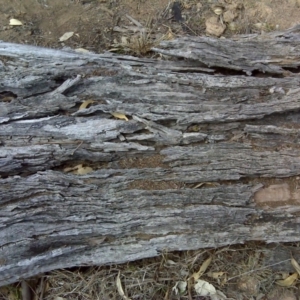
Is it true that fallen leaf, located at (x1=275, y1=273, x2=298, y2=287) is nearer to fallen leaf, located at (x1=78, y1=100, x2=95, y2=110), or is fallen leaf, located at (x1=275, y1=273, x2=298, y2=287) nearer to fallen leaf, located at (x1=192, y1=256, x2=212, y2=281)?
fallen leaf, located at (x1=192, y1=256, x2=212, y2=281)

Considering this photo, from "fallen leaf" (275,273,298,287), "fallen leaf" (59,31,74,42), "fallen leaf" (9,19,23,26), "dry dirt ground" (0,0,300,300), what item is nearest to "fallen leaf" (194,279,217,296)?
"fallen leaf" (275,273,298,287)

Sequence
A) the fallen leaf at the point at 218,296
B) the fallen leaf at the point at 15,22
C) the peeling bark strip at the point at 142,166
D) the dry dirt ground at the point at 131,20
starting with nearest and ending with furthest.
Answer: the peeling bark strip at the point at 142,166
the fallen leaf at the point at 218,296
the dry dirt ground at the point at 131,20
the fallen leaf at the point at 15,22

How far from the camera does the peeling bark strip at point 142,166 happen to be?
2.51 metres

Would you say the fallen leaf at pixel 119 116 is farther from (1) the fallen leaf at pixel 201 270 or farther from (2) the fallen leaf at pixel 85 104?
(1) the fallen leaf at pixel 201 270

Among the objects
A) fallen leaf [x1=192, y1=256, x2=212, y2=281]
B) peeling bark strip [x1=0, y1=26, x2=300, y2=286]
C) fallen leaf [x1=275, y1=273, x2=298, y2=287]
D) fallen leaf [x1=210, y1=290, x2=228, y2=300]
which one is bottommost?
fallen leaf [x1=210, y1=290, x2=228, y2=300]

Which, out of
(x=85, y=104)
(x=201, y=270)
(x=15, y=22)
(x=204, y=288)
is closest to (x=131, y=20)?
(x=15, y=22)

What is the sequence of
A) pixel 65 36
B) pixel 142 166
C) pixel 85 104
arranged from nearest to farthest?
pixel 142 166 < pixel 85 104 < pixel 65 36

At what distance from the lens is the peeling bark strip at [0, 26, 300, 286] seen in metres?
2.51

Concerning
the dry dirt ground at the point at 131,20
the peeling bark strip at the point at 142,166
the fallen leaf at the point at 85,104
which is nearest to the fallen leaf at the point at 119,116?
the peeling bark strip at the point at 142,166

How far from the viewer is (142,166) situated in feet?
8.62

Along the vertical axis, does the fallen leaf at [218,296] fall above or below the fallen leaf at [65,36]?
below

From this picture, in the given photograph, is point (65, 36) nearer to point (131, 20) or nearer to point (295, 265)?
point (131, 20)

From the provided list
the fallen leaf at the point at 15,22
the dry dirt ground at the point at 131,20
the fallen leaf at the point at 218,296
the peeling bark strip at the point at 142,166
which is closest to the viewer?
the peeling bark strip at the point at 142,166

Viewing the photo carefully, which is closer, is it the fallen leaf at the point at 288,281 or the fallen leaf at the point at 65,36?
the fallen leaf at the point at 288,281
